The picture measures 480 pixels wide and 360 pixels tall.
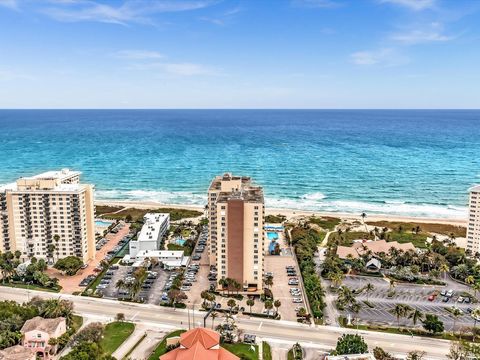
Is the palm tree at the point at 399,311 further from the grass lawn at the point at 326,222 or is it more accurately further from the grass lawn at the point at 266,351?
the grass lawn at the point at 326,222

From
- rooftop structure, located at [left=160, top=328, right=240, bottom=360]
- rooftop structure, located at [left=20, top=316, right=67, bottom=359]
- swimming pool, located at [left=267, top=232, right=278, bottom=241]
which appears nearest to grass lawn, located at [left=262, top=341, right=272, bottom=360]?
rooftop structure, located at [left=160, top=328, right=240, bottom=360]

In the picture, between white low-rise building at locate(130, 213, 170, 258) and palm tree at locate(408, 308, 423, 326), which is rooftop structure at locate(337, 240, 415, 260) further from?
white low-rise building at locate(130, 213, 170, 258)

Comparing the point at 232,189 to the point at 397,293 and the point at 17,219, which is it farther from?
the point at 17,219

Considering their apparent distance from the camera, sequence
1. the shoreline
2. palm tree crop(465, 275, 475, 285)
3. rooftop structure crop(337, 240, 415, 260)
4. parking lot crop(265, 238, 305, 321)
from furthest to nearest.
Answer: the shoreline
rooftop structure crop(337, 240, 415, 260)
palm tree crop(465, 275, 475, 285)
parking lot crop(265, 238, 305, 321)

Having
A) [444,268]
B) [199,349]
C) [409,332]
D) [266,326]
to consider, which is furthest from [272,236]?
[199,349]

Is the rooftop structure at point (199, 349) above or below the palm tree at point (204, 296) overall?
above

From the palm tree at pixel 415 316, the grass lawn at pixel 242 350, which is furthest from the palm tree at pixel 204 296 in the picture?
the palm tree at pixel 415 316
